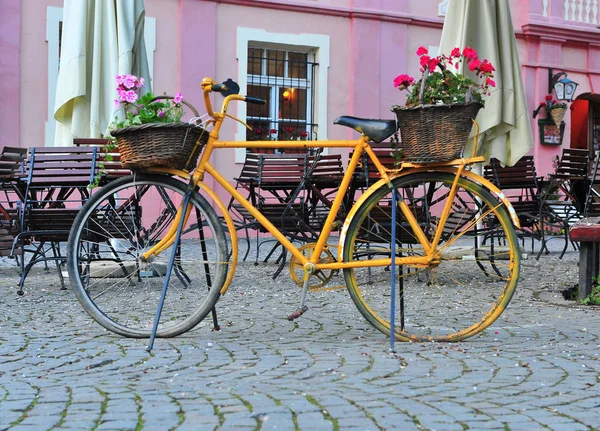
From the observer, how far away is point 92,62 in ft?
25.4

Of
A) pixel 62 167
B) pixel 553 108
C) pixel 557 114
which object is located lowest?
pixel 62 167

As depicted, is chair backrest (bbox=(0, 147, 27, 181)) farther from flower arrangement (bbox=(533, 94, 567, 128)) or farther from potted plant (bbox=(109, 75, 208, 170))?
flower arrangement (bbox=(533, 94, 567, 128))

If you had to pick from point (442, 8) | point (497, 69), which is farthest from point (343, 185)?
point (442, 8)

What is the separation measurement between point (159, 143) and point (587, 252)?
3012 millimetres

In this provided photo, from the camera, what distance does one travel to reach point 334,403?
304cm

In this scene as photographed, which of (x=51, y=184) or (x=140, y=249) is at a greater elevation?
(x=51, y=184)

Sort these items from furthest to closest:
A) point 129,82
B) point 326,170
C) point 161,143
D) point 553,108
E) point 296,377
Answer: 1. point 553,108
2. point 326,170
3. point 129,82
4. point 161,143
5. point 296,377

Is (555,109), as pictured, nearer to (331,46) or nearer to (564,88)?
(564,88)

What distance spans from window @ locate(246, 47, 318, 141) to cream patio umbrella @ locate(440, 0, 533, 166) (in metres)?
6.73

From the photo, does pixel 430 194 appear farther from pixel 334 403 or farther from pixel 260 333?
pixel 334 403

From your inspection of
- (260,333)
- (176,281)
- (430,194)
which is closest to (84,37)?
(176,281)

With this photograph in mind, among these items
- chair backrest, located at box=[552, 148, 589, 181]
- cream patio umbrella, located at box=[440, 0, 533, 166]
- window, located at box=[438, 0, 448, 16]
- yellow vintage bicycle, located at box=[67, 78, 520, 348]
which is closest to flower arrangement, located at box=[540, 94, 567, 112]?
window, located at box=[438, 0, 448, 16]

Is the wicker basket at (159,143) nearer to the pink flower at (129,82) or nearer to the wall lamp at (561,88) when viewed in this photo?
the pink flower at (129,82)

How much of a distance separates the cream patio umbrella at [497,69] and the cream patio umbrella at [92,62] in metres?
2.68
